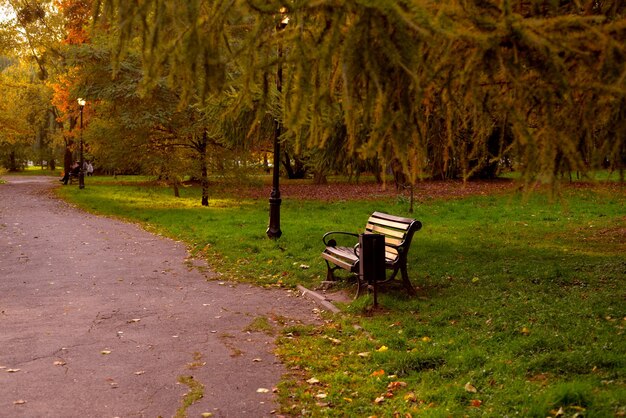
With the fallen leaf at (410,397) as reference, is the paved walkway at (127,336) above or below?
below

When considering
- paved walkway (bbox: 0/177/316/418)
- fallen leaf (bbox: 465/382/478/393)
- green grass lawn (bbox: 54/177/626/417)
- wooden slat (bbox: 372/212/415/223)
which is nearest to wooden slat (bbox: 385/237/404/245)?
wooden slat (bbox: 372/212/415/223)

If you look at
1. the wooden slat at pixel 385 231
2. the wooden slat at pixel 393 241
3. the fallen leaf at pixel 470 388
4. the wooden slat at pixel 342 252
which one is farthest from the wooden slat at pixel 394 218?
the fallen leaf at pixel 470 388

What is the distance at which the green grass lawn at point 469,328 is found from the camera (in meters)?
5.27

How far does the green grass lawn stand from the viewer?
207 inches

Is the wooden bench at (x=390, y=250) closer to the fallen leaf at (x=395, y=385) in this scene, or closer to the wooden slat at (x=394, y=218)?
the wooden slat at (x=394, y=218)

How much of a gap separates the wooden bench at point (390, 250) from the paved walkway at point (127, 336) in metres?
0.74

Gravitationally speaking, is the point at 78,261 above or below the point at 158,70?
below

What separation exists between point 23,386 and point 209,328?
2.39 meters

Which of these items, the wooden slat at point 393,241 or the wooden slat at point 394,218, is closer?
the wooden slat at point 394,218

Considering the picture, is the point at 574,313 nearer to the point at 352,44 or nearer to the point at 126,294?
the point at 352,44

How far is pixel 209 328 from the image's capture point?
25.7 ft

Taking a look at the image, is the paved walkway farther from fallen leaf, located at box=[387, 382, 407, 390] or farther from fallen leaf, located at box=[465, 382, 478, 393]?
fallen leaf, located at box=[465, 382, 478, 393]

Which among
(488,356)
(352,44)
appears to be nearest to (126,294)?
(488,356)

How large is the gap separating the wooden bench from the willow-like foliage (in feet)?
14.7
